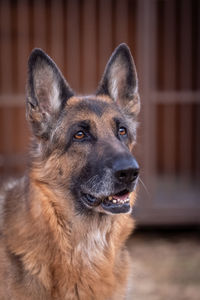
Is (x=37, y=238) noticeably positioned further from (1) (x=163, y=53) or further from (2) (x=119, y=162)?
(1) (x=163, y=53)

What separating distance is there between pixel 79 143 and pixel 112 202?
45 cm

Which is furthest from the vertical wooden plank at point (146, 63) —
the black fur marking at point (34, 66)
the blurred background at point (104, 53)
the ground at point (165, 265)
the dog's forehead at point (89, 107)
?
the black fur marking at point (34, 66)

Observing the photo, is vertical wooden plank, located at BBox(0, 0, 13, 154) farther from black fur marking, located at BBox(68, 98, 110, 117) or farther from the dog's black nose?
the dog's black nose

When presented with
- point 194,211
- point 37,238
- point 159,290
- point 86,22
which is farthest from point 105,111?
point 86,22

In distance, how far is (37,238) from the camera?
351 centimetres

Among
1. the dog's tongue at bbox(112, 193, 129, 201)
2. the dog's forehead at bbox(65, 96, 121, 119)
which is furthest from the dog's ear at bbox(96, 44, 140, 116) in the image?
the dog's tongue at bbox(112, 193, 129, 201)

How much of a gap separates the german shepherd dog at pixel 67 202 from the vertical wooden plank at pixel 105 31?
518 cm

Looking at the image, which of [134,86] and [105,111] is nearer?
[105,111]

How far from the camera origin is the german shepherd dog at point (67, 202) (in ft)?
11.2

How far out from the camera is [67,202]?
3.59m

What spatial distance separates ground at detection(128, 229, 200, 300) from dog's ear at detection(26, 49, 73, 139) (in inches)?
76.2

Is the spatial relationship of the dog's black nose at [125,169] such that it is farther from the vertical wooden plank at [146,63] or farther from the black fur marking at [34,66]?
the vertical wooden plank at [146,63]

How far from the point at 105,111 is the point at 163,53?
568cm

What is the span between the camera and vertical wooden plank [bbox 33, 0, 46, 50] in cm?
894
